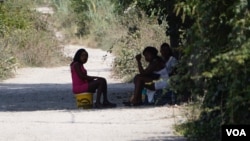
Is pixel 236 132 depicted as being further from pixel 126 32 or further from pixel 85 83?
Result: pixel 126 32

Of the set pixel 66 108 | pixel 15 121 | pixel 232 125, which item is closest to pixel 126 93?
pixel 66 108

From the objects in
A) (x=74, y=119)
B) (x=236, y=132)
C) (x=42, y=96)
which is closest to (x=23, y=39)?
(x=42, y=96)

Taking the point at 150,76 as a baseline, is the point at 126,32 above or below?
above

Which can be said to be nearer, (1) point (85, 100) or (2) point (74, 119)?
(2) point (74, 119)

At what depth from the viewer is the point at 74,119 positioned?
13289 mm

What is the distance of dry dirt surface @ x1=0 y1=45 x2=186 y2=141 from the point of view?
1118cm

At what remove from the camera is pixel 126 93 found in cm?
1936

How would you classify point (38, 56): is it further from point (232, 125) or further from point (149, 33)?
point (232, 125)

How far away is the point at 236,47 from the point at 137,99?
7.16 meters

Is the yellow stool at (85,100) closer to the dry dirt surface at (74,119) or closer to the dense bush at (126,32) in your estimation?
the dry dirt surface at (74,119)

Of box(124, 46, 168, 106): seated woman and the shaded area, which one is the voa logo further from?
the shaded area

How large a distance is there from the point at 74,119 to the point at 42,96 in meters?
6.08

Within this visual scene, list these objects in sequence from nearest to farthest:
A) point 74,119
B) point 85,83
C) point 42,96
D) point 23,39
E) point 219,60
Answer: point 219,60
point 74,119
point 85,83
point 42,96
point 23,39

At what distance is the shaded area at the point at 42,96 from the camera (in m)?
16.5
